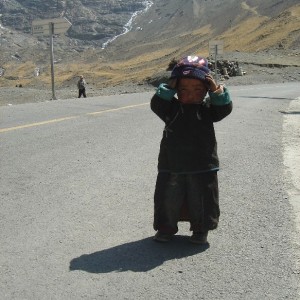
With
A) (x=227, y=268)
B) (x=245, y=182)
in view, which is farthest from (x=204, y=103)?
(x=245, y=182)

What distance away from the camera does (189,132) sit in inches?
164

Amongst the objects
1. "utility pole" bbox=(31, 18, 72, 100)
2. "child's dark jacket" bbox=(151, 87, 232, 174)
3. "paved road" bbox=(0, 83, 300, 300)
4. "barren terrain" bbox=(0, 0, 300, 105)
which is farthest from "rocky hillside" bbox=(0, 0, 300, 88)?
"child's dark jacket" bbox=(151, 87, 232, 174)

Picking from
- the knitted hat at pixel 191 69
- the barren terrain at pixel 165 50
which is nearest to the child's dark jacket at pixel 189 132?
the knitted hat at pixel 191 69

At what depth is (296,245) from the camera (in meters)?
4.27

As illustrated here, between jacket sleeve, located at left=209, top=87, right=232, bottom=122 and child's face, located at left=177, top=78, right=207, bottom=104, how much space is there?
0.08 metres

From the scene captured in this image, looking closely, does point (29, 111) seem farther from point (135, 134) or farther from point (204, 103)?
point (204, 103)

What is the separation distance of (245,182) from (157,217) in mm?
2332

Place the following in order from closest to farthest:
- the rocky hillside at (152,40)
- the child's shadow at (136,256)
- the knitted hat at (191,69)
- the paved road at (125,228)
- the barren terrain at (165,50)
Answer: the paved road at (125,228) < the child's shadow at (136,256) < the knitted hat at (191,69) < the barren terrain at (165,50) < the rocky hillside at (152,40)

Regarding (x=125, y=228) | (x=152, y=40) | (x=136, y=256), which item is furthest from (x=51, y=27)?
(x=152, y=40)

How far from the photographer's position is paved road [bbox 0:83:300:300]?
3.61 m

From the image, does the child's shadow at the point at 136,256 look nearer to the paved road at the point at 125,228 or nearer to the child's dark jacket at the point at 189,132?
the paved road at the point at 125,228

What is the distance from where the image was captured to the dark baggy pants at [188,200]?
4230mm

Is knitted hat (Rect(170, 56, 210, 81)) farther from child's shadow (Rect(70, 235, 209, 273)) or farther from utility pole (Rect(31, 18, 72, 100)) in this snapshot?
utility pole (Rect(31, 18, 72, 100))

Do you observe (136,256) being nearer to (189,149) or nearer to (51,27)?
(189,149)
